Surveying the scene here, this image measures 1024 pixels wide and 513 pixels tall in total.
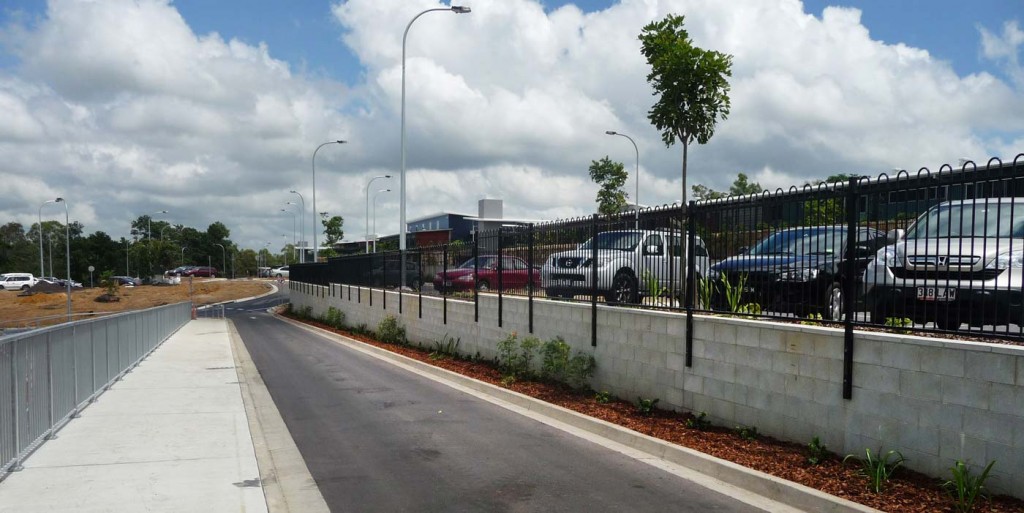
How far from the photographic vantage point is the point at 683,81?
13.4 meters

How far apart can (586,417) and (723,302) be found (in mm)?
2383

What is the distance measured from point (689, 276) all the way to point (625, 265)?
1.82 metres

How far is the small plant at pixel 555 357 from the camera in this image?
12180 mm

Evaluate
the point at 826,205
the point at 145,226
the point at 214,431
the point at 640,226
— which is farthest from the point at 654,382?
the point at 145,226

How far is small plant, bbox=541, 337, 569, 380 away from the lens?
12180 millimetres

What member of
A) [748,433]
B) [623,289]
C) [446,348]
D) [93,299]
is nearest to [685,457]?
[748,433]

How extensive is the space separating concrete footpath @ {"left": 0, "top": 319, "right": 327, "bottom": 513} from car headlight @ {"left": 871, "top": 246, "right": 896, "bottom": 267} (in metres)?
5.61

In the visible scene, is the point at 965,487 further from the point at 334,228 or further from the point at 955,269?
the point at 334,228

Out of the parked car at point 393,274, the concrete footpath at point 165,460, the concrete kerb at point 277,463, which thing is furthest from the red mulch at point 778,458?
the parked car at point 393,274

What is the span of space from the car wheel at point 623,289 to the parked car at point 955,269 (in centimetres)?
415

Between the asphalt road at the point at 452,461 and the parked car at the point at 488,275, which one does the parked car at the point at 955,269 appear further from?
the parked car at the point at 488,275

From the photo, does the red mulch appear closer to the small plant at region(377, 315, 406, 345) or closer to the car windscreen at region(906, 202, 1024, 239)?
the car windscreen at region(906, 202, 1024, 239)

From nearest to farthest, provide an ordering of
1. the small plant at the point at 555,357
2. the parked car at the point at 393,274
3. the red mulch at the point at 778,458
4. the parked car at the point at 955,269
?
1. the red mulch at the point at 778,458
2. the parked car at the point at 955,269
3. the small plant at the point at 555,357
4. the parked car at the point at 393,274

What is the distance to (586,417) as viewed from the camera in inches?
396
